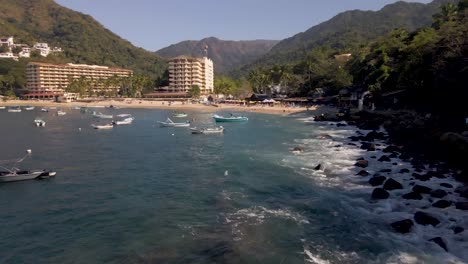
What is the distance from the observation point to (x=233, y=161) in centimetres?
4084

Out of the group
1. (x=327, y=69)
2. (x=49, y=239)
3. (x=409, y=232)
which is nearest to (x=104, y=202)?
(x=49, y=239)

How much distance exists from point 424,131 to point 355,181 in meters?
26.1

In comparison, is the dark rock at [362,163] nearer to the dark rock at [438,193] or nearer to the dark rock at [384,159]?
the dark rock at [384,159]

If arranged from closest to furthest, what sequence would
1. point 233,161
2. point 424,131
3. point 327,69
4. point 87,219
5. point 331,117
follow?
point 87,219 < point 233,161 < point 424,131 < point 331,117 < point 327,69

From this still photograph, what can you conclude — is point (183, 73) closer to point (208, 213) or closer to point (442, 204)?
point (208, 213)

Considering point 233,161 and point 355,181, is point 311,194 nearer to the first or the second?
point 355,181

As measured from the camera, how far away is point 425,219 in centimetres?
2150

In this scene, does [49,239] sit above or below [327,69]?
below

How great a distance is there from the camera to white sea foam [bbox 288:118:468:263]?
1819 cm

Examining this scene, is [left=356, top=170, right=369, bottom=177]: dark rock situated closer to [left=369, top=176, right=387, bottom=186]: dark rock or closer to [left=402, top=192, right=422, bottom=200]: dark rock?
[left=369, top=176, right=387, bottom=186]: dark rock

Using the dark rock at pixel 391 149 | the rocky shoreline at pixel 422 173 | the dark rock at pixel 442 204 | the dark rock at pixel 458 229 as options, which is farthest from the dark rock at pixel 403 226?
the dark rock at pixel 391 149

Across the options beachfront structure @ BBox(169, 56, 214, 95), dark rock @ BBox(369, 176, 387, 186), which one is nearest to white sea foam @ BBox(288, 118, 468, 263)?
dark rock @ BBox(369, 176, 387, 186)

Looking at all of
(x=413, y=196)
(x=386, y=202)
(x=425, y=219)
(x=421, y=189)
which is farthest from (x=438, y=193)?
(x=425, y=219)

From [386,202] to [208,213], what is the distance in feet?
40.2
